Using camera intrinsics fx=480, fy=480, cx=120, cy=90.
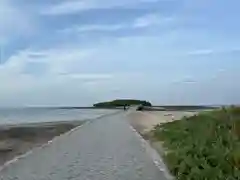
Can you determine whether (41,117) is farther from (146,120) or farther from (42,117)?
(146,120)

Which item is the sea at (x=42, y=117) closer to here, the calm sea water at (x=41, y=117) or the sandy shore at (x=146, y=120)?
the calm sea water at (x=41, y=117)

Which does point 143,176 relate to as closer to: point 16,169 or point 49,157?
point 16,169

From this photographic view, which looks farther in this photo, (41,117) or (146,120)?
(41,117)

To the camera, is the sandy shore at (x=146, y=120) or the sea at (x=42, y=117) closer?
the sandy shore at (x=146, y=120)

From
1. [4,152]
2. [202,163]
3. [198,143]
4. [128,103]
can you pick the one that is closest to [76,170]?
[202,163]

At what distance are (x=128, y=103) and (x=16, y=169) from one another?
561ft

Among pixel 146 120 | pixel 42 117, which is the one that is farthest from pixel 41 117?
pixel 146 120

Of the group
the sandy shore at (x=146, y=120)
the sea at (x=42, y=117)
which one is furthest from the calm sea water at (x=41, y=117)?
the sandy shore at (x=146, y=120)

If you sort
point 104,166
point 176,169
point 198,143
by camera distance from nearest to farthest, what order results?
point 176,169 → point 104,166 → point 198,143

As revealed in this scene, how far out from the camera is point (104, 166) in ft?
45.1

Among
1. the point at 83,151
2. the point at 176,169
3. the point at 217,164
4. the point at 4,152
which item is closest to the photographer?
the point at 217,164

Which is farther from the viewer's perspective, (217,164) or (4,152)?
(4,152)

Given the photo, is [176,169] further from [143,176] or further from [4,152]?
[4,152]

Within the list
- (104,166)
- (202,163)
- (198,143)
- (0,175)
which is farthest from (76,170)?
(198,143)
